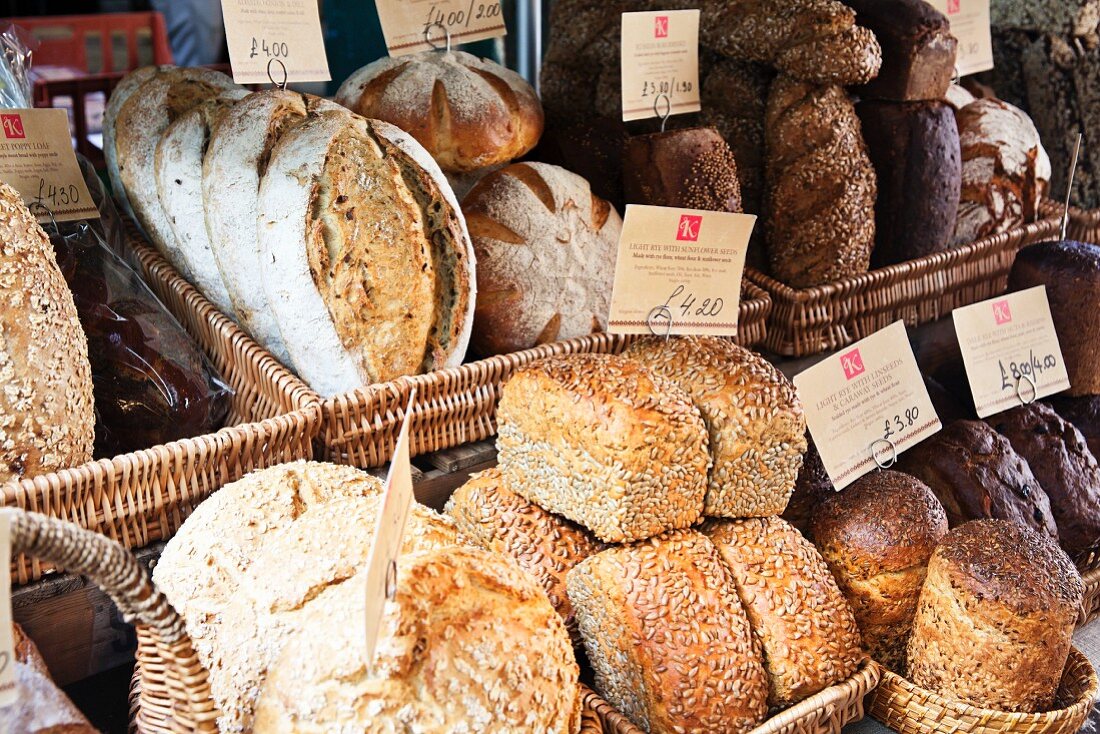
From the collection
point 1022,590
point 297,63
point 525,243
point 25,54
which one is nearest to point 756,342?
point 525,243

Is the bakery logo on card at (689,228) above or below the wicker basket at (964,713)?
above

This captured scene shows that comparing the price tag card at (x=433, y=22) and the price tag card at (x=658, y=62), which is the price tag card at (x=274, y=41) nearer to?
the price tag card at (x=433, y=22)

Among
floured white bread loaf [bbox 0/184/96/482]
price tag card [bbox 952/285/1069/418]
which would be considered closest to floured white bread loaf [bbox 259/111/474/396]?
floured white bread loaf [bbox 0/184/96/482]

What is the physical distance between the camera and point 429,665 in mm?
1009

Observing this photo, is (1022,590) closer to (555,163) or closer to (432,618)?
(432,618)

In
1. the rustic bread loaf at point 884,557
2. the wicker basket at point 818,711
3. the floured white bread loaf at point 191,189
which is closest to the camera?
the wicker basket at point 818,711

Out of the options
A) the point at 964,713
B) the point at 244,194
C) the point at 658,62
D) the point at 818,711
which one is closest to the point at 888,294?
the point at 658,62

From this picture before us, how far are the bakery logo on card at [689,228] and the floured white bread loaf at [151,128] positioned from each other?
100 centimetres

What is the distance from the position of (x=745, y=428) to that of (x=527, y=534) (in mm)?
364

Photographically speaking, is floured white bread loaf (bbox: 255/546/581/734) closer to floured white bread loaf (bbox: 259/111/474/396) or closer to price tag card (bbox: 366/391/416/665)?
price tag card (bbox: 366/391/416/665)

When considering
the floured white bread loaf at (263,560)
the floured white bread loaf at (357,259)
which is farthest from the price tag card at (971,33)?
the floured white bread loaf at (263,560)

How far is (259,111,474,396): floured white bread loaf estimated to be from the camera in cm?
160

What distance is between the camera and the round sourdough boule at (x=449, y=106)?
195cm

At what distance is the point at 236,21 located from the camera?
169cm
